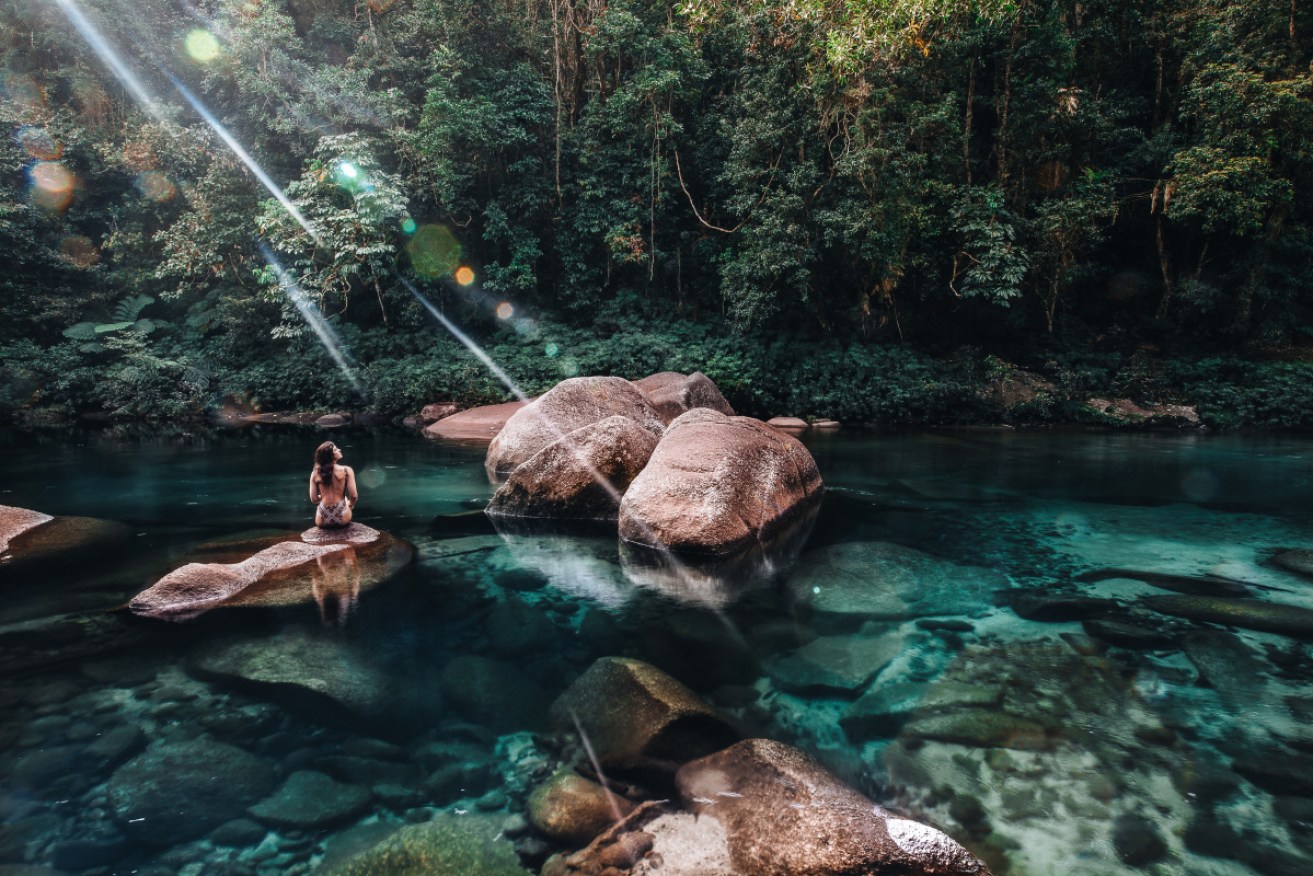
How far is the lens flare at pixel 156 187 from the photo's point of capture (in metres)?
21.0

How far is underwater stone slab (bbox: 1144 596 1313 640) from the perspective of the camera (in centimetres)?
449

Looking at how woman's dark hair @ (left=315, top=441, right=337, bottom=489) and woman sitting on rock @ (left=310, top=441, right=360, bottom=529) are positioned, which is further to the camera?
woman sitting on rock @ (left=310, top=441, right=360, bottom=529)

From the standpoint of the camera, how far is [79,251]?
2116 cm

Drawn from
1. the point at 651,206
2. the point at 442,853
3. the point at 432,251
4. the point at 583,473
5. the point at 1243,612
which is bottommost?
the point at 1243,612

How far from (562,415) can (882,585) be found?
5410 mm

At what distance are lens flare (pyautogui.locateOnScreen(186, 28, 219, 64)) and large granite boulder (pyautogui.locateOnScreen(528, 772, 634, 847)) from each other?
24.2 m

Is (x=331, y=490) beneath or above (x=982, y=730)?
above

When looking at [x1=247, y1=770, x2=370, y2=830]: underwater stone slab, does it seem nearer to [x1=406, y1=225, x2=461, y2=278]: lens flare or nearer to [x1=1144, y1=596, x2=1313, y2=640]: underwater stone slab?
[x1=1144, y1=596, x2=1313, y2=640]: underwater stone slab

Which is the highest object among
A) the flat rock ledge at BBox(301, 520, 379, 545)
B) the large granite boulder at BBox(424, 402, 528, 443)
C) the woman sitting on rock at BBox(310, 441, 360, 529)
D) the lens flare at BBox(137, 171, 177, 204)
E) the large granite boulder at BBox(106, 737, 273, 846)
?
the lens flare at BBox(137, 171, 177, 204)

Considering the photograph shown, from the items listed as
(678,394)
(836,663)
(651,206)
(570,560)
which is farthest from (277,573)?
(651,206)

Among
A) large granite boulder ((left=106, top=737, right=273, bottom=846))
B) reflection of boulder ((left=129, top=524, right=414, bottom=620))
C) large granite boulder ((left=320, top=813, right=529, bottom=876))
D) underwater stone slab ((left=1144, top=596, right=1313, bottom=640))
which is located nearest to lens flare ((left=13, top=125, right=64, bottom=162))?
reflection of boulder ((left=129, top=524, right=414, bottom=620))

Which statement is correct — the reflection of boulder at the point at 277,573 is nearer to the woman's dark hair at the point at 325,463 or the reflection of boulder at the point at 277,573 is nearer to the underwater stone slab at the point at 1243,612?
the woman's dark hair at the point at 325,463

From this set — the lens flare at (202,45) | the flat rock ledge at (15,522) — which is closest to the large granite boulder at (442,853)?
the flat rock ledge at (15,522)

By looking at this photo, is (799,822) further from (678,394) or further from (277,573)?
(678,394)
